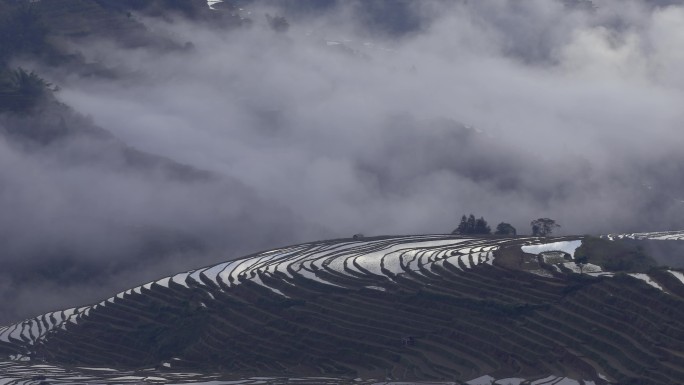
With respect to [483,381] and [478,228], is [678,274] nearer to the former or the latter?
[483,381]

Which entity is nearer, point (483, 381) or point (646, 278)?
point (483, 381)

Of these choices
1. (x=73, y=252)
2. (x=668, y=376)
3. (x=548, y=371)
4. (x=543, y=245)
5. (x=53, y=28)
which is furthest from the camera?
(x=53, y=28)

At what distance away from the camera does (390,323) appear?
5919 cm

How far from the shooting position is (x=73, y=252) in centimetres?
10112

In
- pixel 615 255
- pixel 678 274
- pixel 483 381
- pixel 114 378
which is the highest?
pixel 615 255

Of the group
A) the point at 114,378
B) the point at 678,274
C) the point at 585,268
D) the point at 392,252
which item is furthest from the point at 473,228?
the point at 114,378

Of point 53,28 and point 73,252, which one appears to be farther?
point 53,28

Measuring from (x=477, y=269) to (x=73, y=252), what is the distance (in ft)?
150

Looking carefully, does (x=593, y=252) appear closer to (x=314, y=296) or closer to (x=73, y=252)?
(x=314, y=296)

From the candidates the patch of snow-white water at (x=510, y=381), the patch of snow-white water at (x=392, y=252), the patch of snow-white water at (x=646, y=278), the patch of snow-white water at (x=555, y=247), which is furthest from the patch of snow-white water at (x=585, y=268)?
the patch of snow-white water at (x=510, y=381)

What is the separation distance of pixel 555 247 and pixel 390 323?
1026cm

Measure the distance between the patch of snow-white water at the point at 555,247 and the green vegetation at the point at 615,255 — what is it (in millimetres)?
419

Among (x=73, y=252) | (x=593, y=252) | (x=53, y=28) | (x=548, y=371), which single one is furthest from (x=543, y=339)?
(x=53, y=28)

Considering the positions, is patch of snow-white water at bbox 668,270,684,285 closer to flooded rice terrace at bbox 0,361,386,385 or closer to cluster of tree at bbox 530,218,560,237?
flooded rice terrace at bbox 0,361,386,385
